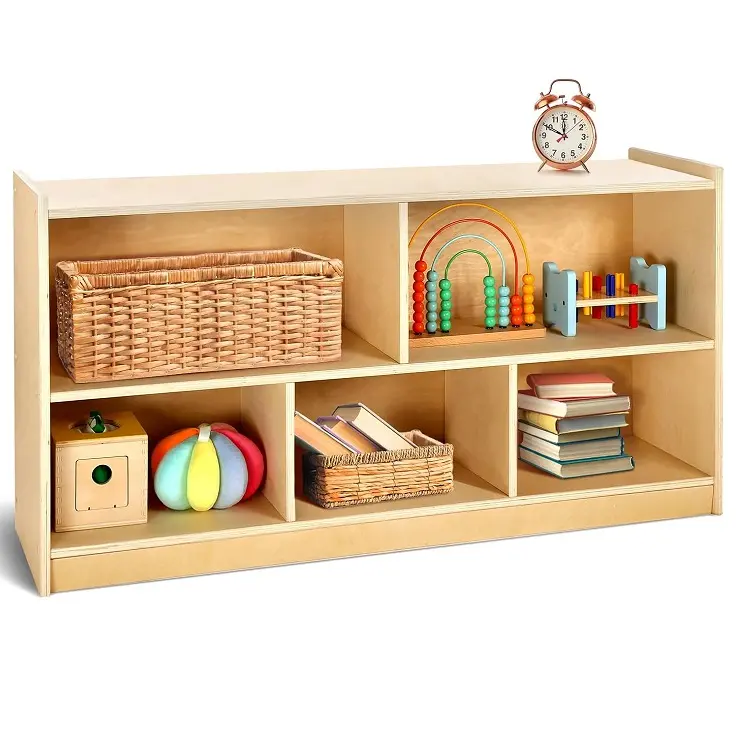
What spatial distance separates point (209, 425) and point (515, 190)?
1.21 m

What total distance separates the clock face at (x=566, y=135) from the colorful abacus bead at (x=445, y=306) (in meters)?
0.54

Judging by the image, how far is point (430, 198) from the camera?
447cm

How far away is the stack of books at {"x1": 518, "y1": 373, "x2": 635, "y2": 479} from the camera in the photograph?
5008 millimetres

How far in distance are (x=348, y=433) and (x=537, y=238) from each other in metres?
0.99

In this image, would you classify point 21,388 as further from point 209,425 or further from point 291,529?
point 291,529

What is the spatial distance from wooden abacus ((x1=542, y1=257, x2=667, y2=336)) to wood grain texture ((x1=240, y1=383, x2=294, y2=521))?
3.40 feet

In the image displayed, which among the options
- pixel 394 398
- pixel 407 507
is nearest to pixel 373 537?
pixel 407 507

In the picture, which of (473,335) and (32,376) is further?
(473,335)

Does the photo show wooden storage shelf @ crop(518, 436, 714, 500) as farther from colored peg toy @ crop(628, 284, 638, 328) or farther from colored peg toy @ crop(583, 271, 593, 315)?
colored peg toy @ crop(583, 271, 593, 315)

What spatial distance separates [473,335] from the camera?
4.88m

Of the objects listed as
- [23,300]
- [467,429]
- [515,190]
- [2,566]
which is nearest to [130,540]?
[2,566]

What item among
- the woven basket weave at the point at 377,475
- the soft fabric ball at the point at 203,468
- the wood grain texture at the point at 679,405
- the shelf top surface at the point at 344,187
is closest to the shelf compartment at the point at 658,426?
the wood grain texture at the point at 679,405

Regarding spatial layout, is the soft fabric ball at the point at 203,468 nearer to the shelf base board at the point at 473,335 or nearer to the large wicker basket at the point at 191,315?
the large wicker basket at the point at 191,315

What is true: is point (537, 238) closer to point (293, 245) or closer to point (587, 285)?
point (587, 285)
